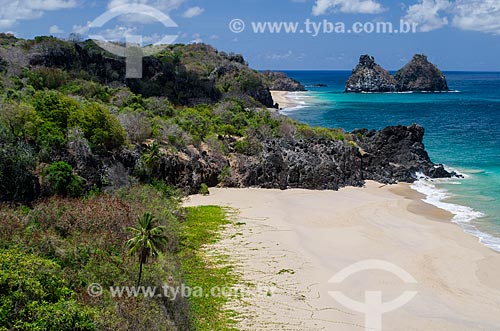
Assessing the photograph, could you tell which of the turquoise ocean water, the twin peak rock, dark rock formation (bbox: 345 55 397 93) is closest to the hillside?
the turquoise ocean water

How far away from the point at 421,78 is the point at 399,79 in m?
6.71

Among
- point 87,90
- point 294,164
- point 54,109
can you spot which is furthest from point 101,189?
point 87,90

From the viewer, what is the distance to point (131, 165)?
1364 inches

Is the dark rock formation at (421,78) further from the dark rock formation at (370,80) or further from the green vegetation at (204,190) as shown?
the green vegetation at (204,190)

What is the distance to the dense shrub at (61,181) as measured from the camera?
2745 cm

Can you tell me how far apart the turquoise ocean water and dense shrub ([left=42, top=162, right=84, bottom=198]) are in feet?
74.9

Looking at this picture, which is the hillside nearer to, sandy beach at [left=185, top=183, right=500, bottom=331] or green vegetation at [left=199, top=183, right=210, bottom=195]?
green vegetation at [left=199, top=183, right=210, bottom=195]

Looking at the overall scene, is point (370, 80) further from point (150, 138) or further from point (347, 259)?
point (347, 259)

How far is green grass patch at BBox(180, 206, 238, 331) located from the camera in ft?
64.8

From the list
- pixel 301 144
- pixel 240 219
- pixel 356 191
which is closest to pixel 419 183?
pixel 356 191

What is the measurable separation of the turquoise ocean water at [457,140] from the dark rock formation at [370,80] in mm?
39863

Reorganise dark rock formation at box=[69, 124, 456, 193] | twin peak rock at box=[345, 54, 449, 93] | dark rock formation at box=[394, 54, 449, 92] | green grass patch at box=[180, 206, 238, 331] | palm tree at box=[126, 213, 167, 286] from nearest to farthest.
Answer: palm tree at box=[126, 213, 167, 286] → green grass patch at box=[180, 206, 238, 331] → dark rock formation at box=[69, 124, 456, 193] → twin peak rock at box=[345, 54, 449, 93] → dark rock formation at box=[394, 54, 449, 92]

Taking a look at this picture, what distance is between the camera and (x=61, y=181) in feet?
90.6

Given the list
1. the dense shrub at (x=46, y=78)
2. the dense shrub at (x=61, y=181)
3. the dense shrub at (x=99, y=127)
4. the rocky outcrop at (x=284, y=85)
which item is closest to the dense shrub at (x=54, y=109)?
the dense shrub at (x=99, y=127)
